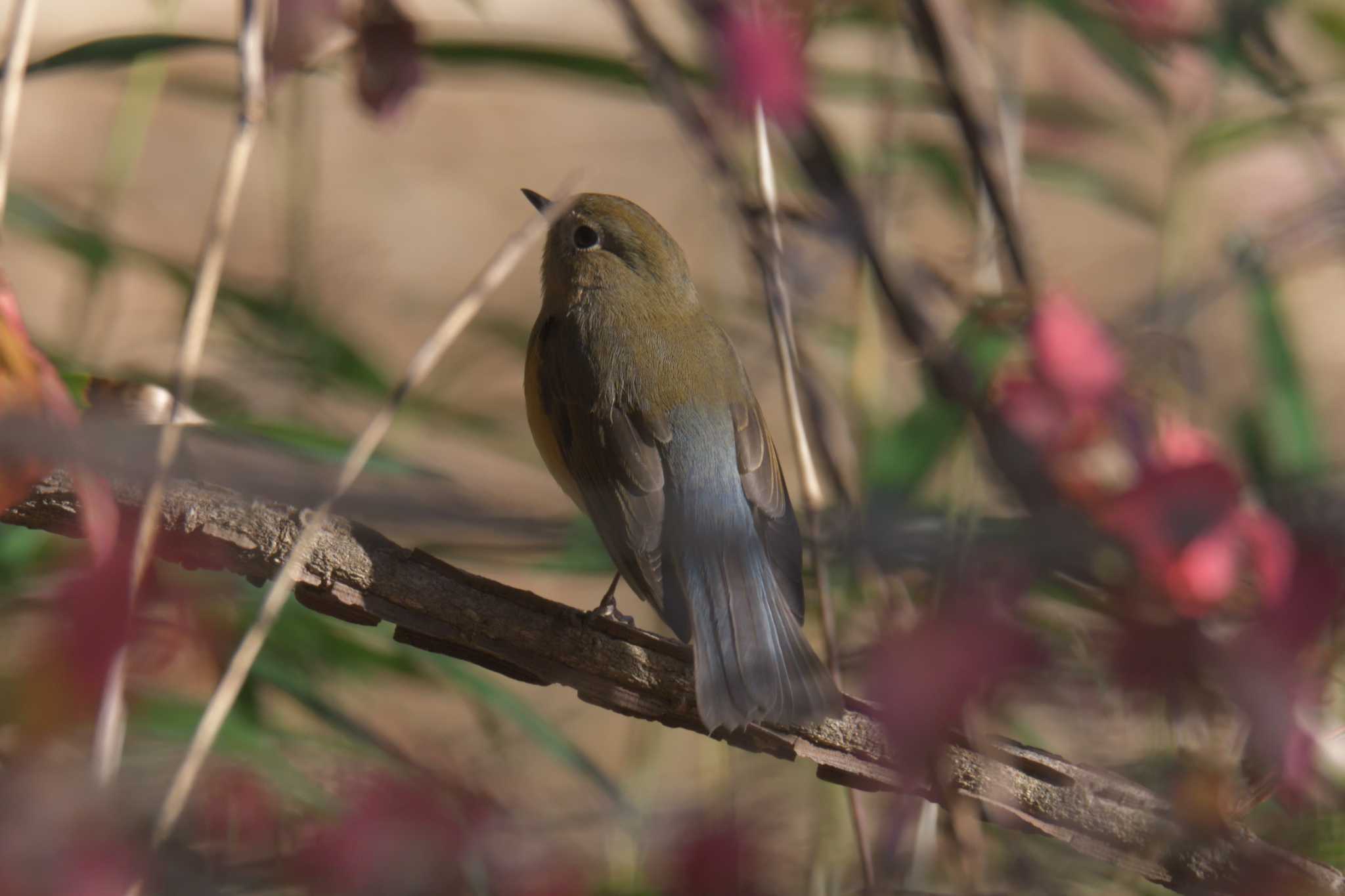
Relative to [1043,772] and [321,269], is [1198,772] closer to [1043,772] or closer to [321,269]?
[1043,772]

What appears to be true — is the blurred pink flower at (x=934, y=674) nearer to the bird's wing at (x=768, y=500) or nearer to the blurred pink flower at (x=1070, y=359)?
the blurred pink flower at (x=1070, y=359)

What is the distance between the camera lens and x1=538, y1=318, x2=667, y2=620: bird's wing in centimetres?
179

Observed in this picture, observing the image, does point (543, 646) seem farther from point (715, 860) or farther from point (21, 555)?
point (21, 555)

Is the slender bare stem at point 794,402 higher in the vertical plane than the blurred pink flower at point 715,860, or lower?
higher

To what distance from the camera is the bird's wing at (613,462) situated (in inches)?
70.3

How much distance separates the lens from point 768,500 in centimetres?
193

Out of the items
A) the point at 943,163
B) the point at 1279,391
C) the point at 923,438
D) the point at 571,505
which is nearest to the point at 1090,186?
the point at 943,163

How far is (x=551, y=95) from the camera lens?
7094 mm

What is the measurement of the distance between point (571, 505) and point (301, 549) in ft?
4.24

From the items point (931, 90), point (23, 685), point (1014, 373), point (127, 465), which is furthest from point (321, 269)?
point (127, 465)

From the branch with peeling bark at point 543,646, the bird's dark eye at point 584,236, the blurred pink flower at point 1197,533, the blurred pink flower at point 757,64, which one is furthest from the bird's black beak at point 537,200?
the blurred pink flower at point 1197,533

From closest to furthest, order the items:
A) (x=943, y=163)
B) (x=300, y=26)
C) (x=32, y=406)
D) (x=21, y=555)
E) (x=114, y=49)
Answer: (x=32, y=406), (x=300, y=26), (x=114, y=49), (x=21, y=555), (x=943, y=163)

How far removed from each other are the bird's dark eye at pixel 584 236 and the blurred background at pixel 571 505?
217 millimetres

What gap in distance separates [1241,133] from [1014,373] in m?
0.79
